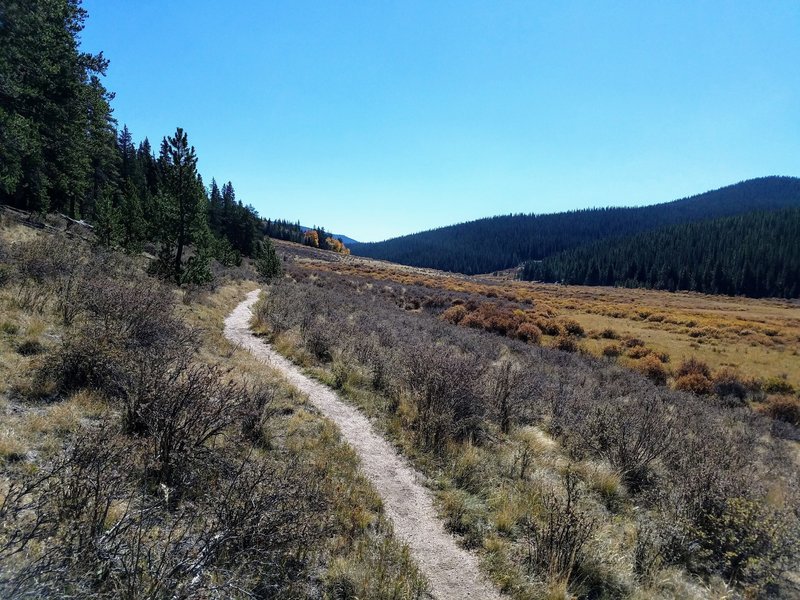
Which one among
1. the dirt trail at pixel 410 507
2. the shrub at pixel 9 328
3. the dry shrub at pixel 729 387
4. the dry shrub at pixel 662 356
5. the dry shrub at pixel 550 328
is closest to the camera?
the dirt trail at pixel 410 507

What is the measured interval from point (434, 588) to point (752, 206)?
274445 millimetres

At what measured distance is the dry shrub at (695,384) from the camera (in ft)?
57.8

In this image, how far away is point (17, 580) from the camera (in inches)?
93.0

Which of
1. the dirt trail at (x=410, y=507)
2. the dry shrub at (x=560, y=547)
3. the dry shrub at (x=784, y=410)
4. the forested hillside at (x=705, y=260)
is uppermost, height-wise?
the forested hillside at (x=705, y=260)

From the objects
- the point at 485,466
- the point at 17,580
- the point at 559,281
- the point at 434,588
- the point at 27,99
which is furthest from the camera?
the point at 559,281

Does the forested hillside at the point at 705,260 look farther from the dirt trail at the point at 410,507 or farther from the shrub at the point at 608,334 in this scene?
the dirt trail at the point at 410,507

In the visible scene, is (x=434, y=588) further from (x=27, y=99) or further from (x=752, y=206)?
(x=752, y=206)

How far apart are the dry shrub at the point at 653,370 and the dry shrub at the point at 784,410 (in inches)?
152

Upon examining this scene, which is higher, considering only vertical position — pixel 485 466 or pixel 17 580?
pixel 17 580

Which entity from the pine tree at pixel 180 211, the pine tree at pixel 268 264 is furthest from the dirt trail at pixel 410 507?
the pine tree at pixel 268 264

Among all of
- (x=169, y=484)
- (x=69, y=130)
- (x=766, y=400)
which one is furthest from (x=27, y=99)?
(x=766, y=400)

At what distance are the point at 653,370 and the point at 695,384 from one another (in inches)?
81.1

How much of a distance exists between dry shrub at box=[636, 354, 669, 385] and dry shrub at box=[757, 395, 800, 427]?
387cm

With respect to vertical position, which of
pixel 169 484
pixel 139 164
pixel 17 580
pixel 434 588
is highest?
pixel 139 164
